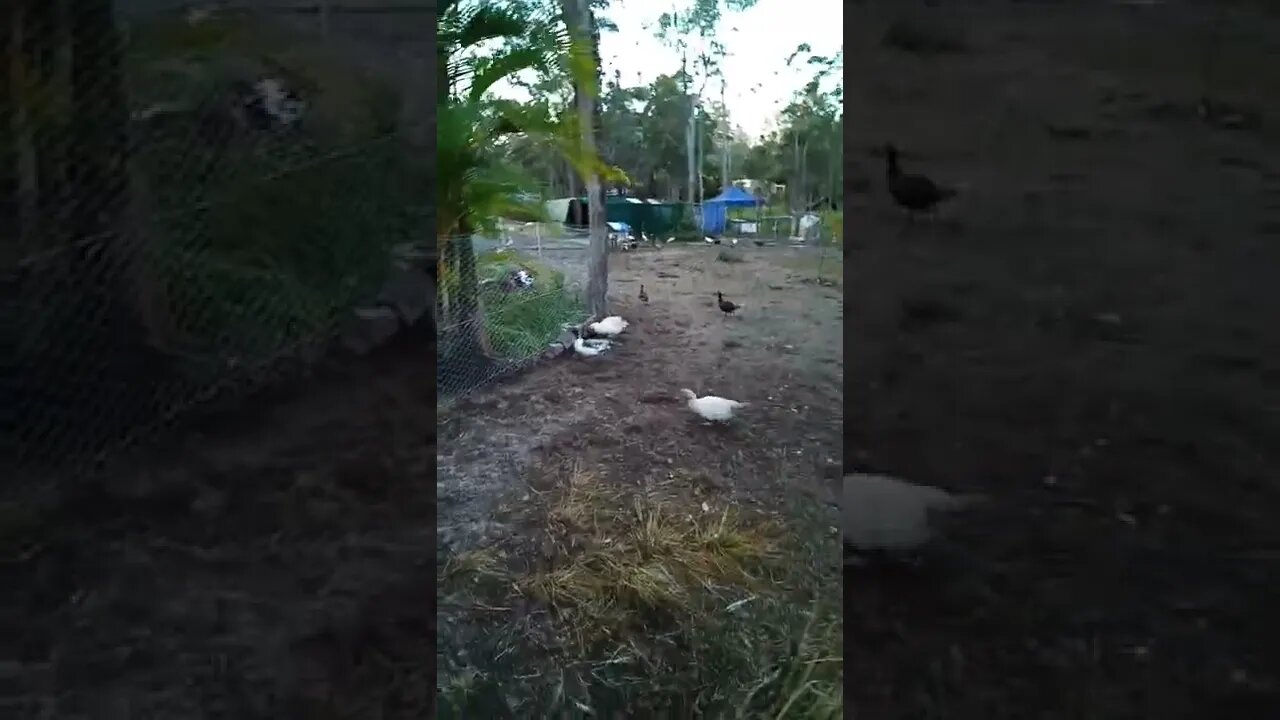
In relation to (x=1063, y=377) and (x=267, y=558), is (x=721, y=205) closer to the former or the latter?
(x=1063, y=377)

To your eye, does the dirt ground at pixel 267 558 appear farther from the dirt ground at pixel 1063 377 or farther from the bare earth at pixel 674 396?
the dirt ground at pixel 1063 377

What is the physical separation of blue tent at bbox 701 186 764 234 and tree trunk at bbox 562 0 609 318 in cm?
17

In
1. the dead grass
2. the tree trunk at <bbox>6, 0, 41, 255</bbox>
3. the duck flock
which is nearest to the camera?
the tree trunk at <bbox>6, 0, 41, 255</bbox>

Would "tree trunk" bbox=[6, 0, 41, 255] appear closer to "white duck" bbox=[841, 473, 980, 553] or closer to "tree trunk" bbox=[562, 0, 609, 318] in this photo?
"tree trunk" bbox=[562, 0, 609, 318]

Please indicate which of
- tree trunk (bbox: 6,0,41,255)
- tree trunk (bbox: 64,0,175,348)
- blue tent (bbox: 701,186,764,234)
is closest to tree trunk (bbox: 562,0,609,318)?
blue tent (bbox: 701,186,764,234)

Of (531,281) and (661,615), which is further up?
(531,281)

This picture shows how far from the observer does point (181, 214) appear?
1075 mm

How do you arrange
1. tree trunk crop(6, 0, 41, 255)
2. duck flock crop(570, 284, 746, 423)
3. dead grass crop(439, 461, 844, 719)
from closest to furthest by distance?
tree trunk crop(6, 0, 41, 255), dead grass crop(439, 461, 844, 719), duck flock crop(570, 284, 746, 423)

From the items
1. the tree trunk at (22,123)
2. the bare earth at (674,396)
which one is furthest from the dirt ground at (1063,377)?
the tree trunk at (22,123)

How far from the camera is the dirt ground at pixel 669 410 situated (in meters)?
1.16

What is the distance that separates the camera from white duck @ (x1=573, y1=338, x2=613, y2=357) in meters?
1.28

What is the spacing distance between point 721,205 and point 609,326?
0.88 feet

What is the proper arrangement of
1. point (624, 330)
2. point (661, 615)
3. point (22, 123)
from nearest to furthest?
point (22, 123) → point (661, 615) → point (624, 330)

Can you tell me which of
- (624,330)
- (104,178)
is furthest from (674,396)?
(104,178)
